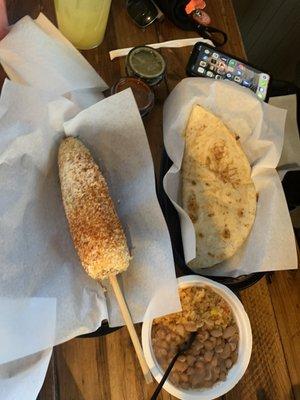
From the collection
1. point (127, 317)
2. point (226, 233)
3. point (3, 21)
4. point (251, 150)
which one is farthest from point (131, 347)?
point (3, 21)

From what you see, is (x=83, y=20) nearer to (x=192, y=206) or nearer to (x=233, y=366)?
(x=192, y=206)

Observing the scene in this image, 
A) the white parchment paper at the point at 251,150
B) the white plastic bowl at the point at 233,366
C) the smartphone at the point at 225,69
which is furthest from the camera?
the smartphone at the point at 225,69

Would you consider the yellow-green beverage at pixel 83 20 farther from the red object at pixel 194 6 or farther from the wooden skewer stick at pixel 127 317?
the wooden skewer stick at pixel 127 317

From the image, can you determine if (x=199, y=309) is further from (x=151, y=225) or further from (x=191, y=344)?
(x=151, y=225)

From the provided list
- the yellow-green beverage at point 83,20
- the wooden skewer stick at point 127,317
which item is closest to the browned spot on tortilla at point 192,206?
the wooden skewer stick at point 127,317

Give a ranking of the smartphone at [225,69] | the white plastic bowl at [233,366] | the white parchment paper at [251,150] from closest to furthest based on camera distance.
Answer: the white plastic bowl at [233,366] → the white parchment paper at [251,150] → the smartphone at [225,69]

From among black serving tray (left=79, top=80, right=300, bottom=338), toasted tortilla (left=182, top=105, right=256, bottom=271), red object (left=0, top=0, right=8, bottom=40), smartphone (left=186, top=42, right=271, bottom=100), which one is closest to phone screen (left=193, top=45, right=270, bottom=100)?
smartphone (left=186, top=42, right=271, bottom=100)

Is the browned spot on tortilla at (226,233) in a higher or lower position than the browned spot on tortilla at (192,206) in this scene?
lower

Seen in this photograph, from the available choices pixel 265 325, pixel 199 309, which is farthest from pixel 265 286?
pixel 199 309
